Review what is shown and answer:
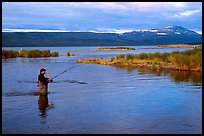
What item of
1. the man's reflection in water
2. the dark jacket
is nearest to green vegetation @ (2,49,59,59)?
the man's reflection in water

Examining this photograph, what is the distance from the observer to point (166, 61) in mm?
29188

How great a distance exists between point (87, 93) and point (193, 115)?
17.5ft

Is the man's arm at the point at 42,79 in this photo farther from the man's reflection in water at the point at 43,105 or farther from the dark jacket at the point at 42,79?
the man's reflection in water at the point at 43,105

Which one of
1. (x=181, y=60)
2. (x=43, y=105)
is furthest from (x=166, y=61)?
(x=43, y=105)

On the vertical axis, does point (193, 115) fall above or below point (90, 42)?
below

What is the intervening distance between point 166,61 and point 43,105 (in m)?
18.6

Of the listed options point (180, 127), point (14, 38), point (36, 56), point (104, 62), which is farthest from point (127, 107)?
point (14, 38)

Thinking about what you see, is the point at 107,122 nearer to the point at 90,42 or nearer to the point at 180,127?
the point at 180,127

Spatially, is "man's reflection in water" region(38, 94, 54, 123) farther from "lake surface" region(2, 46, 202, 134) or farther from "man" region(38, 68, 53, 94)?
"man" region(38, 68, 53, 94)

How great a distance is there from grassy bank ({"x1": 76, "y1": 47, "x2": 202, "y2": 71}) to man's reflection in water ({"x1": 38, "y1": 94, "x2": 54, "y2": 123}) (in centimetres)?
1210

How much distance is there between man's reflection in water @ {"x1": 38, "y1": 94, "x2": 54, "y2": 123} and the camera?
10414mm

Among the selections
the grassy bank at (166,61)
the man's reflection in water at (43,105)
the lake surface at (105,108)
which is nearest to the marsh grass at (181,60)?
the grassy bank at (166,61)

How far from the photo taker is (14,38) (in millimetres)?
155125

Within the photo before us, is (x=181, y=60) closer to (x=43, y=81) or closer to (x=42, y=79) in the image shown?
(x=43, y=81)
